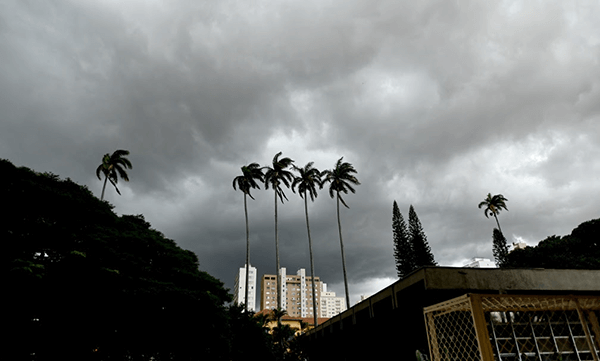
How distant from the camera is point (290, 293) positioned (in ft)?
447

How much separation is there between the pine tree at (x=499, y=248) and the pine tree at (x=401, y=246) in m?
14.6

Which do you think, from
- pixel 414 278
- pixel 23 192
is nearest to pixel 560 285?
pixel 414 278

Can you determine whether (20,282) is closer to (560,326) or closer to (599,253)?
(560,326)

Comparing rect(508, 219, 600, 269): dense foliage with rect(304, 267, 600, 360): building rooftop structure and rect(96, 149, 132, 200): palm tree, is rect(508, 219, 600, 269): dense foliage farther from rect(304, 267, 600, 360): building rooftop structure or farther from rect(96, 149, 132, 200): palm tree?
rect(96, 149, 132, 200): palm tree

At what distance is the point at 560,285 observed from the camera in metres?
8.23

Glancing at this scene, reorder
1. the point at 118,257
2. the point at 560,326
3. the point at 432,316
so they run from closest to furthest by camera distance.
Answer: the point at 432,316
the point at 560,326
the point at 118,257

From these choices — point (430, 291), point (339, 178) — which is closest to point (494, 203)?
point (339, 178)

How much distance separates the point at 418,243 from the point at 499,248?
1472 cm

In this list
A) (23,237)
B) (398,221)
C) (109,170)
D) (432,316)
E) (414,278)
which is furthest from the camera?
(398,221)

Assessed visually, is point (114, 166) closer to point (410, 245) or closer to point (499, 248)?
point (410, 245)

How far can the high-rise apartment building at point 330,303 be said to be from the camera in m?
150

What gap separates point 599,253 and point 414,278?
4168cm

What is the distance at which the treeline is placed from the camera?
13.1m

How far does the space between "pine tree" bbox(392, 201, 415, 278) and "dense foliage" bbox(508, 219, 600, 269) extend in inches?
562
